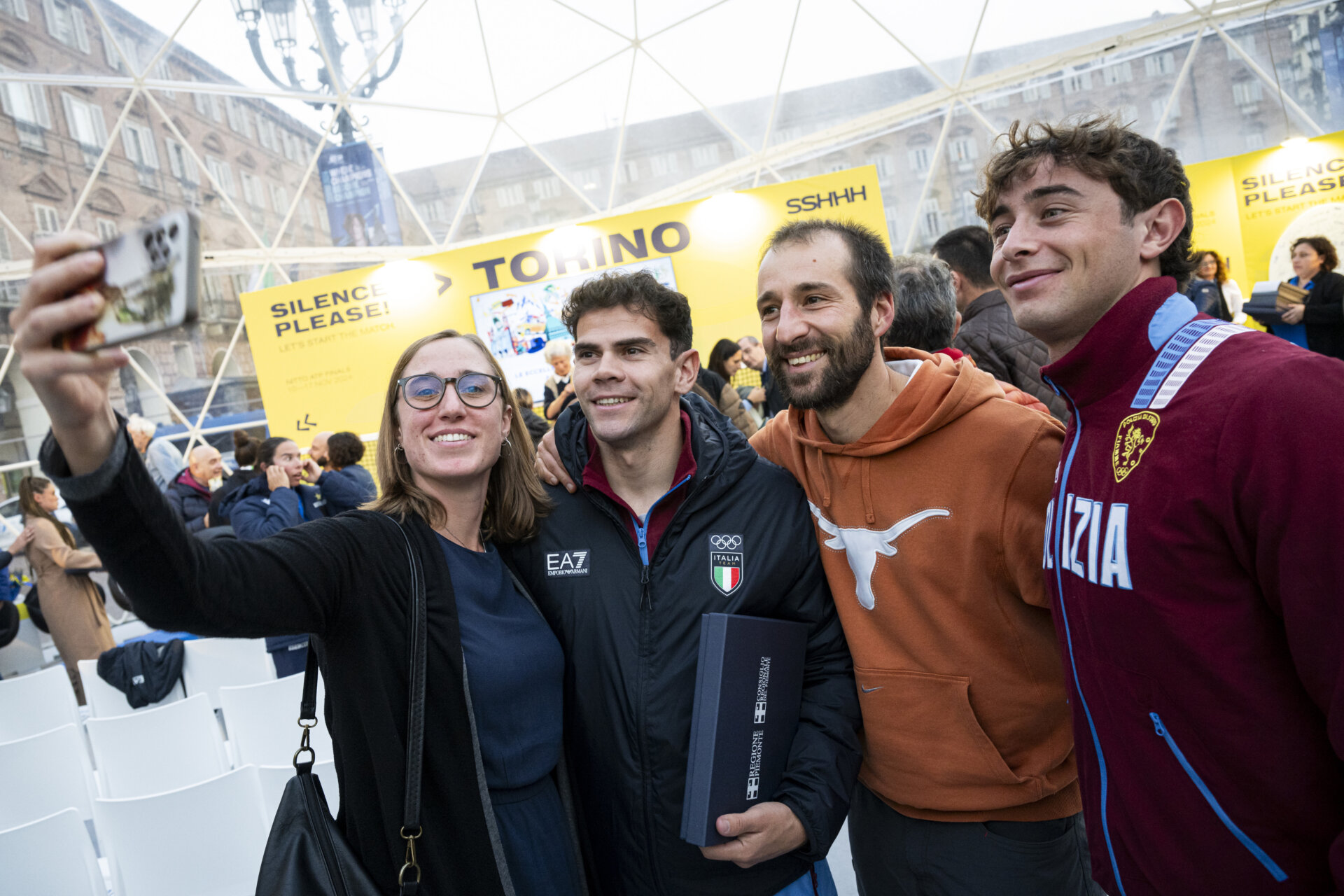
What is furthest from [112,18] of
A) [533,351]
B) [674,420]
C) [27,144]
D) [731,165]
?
[674,420]

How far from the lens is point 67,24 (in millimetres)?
10867

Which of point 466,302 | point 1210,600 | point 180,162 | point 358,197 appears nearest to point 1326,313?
point 1210,600

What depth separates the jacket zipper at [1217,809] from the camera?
112 cm

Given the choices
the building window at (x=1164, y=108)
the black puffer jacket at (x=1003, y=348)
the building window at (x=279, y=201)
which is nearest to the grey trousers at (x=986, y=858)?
the black puffer jacket at (x=1003, y=348)

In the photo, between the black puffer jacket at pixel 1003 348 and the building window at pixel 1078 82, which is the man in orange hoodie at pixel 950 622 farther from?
the building window at pixel 1078 82

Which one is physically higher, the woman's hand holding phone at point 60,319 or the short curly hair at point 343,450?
the woman's hand holding phone at point 60,319

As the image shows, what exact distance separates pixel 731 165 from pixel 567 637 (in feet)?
37.4

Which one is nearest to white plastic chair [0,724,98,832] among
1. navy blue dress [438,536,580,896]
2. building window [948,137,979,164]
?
navy blue dress [438,536,580,896]

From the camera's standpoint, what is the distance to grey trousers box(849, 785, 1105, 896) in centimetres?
175

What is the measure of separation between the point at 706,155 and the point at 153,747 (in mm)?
11030

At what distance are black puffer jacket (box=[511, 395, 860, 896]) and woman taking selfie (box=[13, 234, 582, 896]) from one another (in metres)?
0.08

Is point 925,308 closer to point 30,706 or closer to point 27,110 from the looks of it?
point 30,706

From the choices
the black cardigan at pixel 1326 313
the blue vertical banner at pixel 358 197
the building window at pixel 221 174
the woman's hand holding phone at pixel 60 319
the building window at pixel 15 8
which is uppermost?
the building window at pixel 15 8

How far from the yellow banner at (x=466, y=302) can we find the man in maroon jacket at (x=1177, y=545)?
8765 mm
